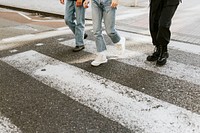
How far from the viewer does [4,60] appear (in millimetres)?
4992

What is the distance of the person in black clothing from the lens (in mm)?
4129

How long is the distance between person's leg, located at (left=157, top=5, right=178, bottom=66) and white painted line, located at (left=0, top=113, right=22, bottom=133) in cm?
268

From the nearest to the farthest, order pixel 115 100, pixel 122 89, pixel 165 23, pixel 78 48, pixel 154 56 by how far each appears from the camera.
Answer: pixel 115 100 → pixel 122 89 → pixel 165 23 → pixel 154 56 → pixel 78 48

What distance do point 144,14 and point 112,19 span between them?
17.7 ft

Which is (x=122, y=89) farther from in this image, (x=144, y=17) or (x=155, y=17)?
(x=144, y=17)

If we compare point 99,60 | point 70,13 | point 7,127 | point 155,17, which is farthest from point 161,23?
point 7,127

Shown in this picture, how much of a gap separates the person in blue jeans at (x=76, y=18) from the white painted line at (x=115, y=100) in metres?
0.79

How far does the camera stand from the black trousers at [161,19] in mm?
4145

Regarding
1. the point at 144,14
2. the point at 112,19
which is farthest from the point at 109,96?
the point at 144,14

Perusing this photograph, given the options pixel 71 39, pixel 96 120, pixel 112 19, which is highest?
pixel 112 19

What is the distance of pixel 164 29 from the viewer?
4.25m

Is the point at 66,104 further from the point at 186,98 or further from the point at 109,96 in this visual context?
the point at 186,98

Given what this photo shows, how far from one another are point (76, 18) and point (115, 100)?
2291 millimetres

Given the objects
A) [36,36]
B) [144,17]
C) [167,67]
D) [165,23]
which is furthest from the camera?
[144,17]
